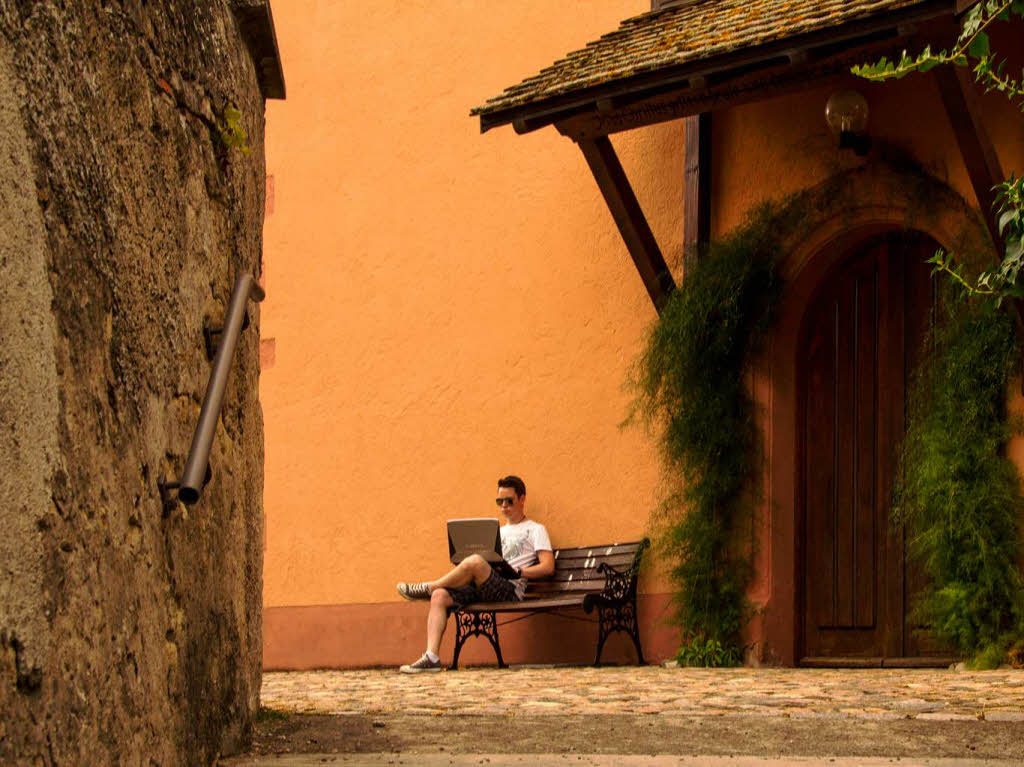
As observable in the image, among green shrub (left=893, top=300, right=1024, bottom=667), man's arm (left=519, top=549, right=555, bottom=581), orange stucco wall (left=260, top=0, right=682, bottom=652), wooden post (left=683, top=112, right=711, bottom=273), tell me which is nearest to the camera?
green shrub (left=893, top=300, right=1024, bottom=667)

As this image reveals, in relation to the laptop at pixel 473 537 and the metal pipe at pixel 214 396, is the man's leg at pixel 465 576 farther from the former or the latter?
the metal pipe at pixel 214 396

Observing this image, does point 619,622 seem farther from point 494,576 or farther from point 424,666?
point 424,666

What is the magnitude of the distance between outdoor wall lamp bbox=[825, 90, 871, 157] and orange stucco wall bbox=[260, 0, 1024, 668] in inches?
8.5

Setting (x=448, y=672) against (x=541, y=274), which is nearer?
(x=448, y=672)

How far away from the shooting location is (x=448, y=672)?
923 centimetres

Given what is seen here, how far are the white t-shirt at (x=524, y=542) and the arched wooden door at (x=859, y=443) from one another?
64.9 inches

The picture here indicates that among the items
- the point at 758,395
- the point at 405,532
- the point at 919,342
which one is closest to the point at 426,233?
the point at 405,532

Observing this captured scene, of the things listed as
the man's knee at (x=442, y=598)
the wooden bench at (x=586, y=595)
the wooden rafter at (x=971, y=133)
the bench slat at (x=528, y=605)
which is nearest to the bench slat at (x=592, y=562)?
the wooden bench at (x=586, y=595)

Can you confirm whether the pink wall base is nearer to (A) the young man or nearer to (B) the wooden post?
(A) the young man

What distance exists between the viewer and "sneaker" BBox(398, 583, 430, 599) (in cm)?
972

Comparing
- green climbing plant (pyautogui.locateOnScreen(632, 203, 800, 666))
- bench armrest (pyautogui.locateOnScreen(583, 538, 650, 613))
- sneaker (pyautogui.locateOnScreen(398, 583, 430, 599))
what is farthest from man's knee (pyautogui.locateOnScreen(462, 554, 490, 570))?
green climbing plant (pyautogui.locateOnScreen(632, 203, 800, 666))

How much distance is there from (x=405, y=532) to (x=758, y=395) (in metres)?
2.85

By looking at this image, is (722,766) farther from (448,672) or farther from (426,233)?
(426,233)

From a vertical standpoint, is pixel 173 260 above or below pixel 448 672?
above
